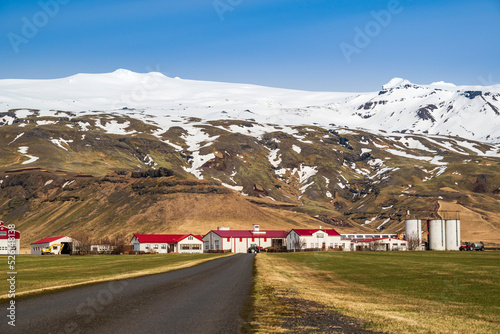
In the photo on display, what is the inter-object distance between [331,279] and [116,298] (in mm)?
27817

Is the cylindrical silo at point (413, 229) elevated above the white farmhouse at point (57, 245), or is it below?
above

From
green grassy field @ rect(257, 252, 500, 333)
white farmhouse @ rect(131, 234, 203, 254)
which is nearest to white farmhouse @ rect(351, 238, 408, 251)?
white farmhouse @ rect(131, 234, 203, 254)

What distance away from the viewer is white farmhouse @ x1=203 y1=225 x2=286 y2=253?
186 m

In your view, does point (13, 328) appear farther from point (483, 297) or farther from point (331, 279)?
point (331, 279)

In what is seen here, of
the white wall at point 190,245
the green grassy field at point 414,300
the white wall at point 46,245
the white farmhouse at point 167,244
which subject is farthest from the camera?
the white wall at point 190,245

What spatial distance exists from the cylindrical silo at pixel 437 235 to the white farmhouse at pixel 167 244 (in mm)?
Answer: 77042

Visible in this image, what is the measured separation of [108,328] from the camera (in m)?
21.2

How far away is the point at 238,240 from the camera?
18925cm

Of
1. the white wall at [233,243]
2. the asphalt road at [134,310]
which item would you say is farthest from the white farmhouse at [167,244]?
the asphalt road at [134,310]

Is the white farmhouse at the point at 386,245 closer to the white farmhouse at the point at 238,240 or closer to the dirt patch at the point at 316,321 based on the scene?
the white farmhouse at the point at 238,240

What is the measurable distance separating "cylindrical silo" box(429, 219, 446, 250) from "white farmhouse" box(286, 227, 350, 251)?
30145 millimetres

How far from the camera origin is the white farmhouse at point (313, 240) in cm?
17512

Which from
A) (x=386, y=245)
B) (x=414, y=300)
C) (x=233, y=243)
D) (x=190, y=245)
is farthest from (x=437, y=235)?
(x=414, y=300)

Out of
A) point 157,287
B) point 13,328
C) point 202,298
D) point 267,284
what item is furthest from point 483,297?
point 13,328
